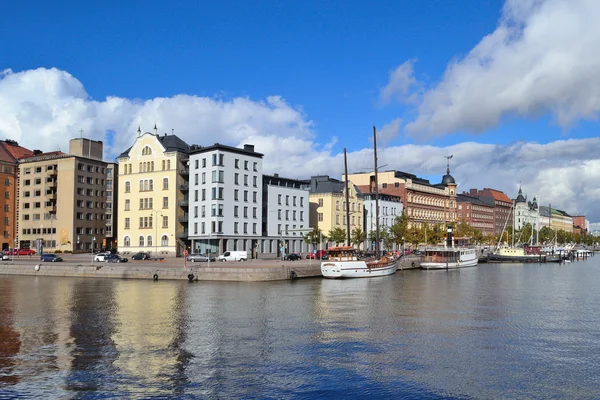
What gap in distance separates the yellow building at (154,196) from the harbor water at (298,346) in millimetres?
58176

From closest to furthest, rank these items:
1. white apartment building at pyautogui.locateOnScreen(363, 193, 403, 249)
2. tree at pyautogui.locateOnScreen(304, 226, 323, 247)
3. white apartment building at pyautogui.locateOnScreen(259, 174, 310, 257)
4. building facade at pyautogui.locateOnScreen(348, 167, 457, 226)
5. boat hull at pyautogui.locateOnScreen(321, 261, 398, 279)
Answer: boat hull at pyautogui.locateOnScreen(321, 261, 398, 279) < tree at pyautogui.locateOnScreen(304, 226, 323, 247) < white apartment building at pyautogui.locateOnScreen(259, 174, 310, 257) < white apartment building at pyautogui.locateOnScreen(363, 193, 403, 249) < building facade at pyautogui.locateOnScreen(348, 167, 457, 226)

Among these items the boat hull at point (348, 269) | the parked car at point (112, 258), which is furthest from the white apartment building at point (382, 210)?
the parked car at point (112, 258)

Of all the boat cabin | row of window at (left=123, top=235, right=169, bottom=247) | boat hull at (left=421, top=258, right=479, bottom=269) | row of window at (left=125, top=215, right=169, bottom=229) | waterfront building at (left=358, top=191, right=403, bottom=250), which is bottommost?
boat hull at (left=421, top=258, right=479, bottom=269)

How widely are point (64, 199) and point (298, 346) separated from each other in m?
118

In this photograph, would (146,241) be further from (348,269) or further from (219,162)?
(348,269)

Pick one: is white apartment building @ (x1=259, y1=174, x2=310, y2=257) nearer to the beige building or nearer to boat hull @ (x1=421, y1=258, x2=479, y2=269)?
boat hull @ (x1=421, y1=258, x2=479, y2=269)

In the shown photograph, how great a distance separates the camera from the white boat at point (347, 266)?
77500mm

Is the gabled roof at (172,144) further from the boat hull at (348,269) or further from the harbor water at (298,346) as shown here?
the harbor water at (298,346)

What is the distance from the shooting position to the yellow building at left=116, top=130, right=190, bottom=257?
378ft

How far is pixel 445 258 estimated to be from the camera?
366ft

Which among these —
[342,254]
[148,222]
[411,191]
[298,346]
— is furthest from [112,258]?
[411,191]

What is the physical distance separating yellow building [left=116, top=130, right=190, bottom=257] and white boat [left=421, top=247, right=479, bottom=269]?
45.8 meters

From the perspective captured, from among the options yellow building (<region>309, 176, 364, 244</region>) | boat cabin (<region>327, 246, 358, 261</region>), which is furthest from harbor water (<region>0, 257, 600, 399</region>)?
yellow building (<region>309, 176, 364, 244</region>)

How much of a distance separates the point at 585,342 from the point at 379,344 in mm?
11735
